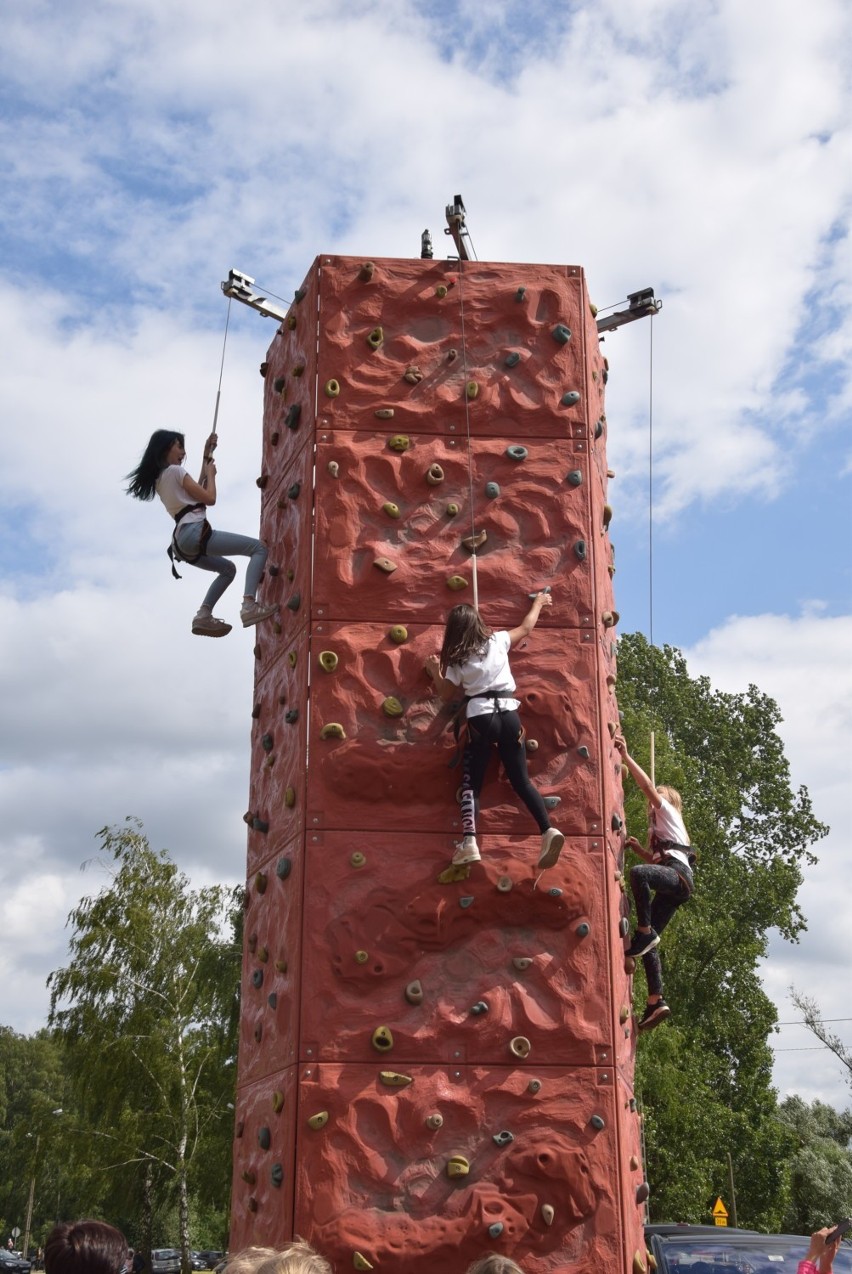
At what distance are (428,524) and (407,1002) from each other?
2.88 metres

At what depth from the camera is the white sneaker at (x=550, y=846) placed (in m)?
7.78

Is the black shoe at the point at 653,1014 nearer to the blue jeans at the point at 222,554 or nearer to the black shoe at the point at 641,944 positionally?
the black shoe at the point at 641,944

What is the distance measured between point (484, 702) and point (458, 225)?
3416mm

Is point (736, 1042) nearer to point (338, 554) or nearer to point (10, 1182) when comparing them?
point (338, 554)

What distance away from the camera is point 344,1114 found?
24.8 ft

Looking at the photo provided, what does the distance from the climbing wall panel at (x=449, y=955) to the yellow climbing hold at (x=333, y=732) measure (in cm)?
57

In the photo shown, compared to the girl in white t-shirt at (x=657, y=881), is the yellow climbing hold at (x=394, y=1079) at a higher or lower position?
lower

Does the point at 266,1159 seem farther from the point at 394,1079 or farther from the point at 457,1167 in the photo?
the point at 457,1167

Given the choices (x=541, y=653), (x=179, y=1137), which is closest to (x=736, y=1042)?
(x=179, y=1137)

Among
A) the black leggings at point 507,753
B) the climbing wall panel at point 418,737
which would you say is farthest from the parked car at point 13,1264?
Result: the black leggings at point 507,753

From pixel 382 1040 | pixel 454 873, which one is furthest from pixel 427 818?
pixel 382 1040

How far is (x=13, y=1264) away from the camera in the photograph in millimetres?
52031

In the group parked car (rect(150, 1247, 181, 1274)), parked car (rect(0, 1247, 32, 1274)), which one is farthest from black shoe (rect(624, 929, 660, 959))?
parked car (rect(150, 1247, 181, 1274))

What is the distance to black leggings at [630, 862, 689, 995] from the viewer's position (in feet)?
29.5
